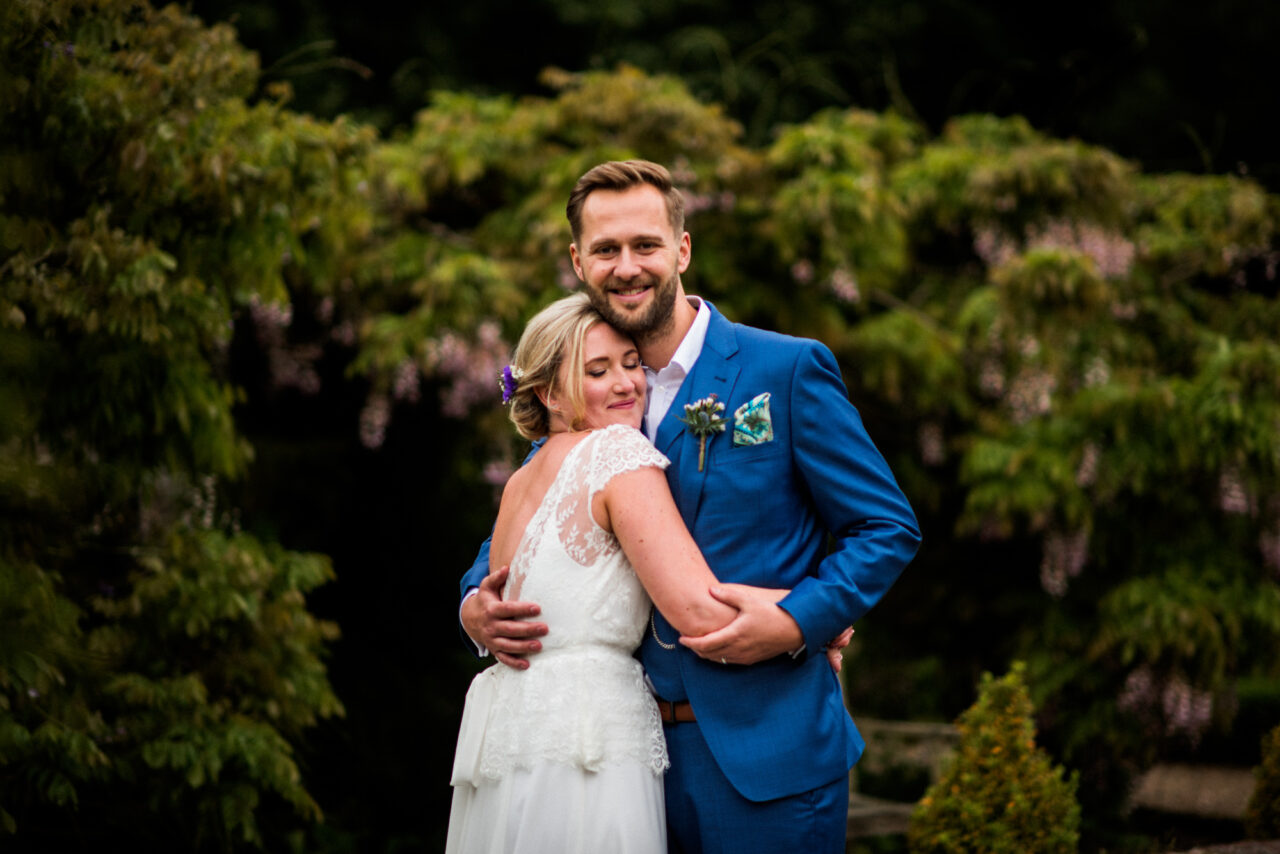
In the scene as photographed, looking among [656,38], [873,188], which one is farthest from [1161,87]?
[873,188]

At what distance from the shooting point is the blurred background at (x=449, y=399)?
166 inches

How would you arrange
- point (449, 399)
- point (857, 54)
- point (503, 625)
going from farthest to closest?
point (857, 54)
point (449, 399)
point (503, 625)

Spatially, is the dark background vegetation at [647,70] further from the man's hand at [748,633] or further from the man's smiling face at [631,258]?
the man's hand at [748,633]

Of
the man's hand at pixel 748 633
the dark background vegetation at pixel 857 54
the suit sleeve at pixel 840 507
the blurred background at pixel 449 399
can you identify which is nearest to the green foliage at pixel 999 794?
Answer: the blurred background at pixel 449 399

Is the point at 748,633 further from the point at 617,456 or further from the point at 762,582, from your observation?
the point at 617,456

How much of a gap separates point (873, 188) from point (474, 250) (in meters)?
2.47

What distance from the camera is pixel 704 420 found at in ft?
8.59

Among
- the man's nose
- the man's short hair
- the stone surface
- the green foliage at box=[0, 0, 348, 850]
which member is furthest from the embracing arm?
the stone surface

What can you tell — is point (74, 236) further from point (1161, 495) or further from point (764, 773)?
point (1161, 495)

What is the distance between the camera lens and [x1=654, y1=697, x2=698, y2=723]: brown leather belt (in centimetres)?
260

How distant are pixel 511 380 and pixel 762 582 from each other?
0.86 metres

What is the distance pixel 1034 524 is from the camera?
6910 mm

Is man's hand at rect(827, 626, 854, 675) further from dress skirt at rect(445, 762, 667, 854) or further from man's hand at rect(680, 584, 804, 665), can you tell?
dress skirt at rect(445, 762, 667, 854)

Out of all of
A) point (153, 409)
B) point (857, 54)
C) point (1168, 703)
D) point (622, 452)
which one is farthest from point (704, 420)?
point (857, 54)
